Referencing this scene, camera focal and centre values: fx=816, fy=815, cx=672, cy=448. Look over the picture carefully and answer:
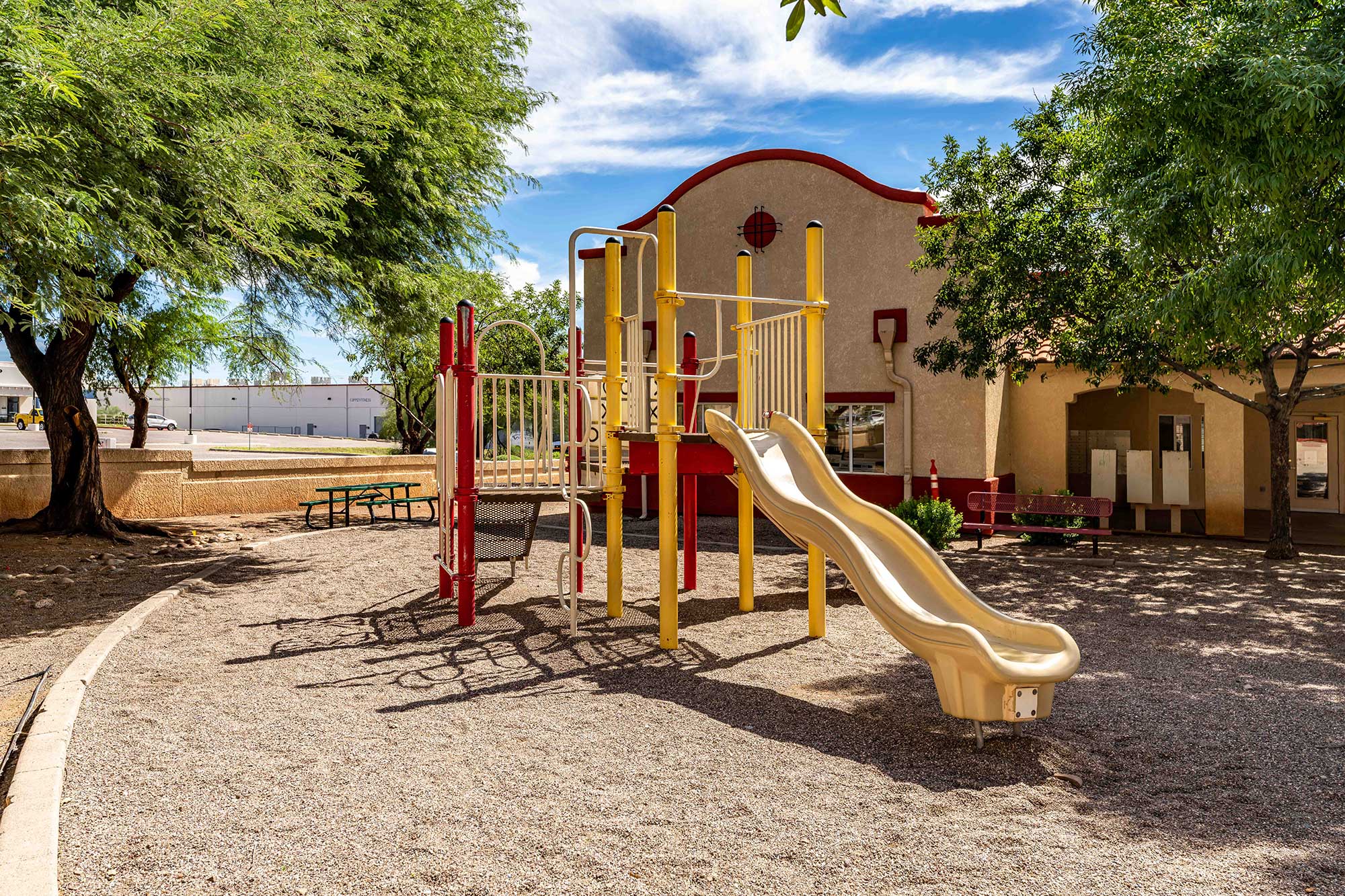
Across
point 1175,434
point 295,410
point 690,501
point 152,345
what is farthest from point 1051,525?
point 295,410

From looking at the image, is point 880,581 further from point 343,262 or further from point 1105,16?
point 343,262

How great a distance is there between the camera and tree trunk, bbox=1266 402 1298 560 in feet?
39.1

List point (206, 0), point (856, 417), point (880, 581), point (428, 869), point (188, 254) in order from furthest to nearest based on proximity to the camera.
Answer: point (856, 417) → point (188, 254) → point (206, 0) → point (880, 581) → point (428, 869)

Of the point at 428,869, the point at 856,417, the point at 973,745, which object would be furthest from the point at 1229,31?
the point at 428,869

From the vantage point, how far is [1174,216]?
348 inches

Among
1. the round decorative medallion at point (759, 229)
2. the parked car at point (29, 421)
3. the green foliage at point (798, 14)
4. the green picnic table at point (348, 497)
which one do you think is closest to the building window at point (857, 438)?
the round decorative medallion at point (759, 229)

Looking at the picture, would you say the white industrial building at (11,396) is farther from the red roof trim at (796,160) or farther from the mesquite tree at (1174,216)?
the mesquite tree at (1174,216)

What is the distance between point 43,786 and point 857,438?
545 inches

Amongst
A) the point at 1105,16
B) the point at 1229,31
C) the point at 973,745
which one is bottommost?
the point at 973,745

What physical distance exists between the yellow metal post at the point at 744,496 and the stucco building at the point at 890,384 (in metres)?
6.28

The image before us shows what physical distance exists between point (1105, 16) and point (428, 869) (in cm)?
1130

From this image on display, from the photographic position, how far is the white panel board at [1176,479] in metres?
14.9

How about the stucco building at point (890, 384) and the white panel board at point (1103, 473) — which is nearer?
the stucco building at point (890, 384)

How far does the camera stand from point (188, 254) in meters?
8.53
